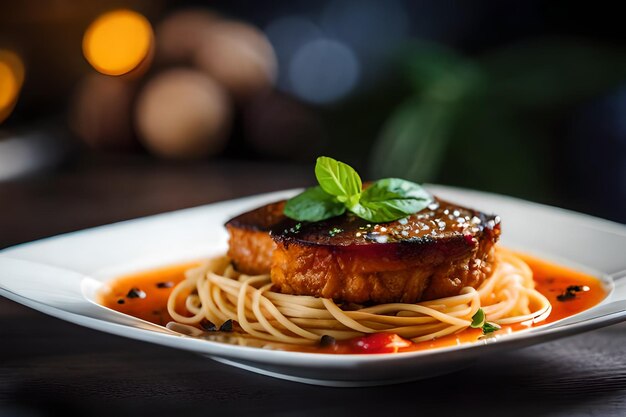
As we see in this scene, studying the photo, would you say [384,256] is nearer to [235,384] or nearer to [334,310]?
[334,310]

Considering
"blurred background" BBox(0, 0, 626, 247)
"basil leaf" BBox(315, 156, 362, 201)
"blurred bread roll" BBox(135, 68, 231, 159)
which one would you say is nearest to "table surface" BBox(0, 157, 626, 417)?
"basil leaf" BBox(315, 156, 362, 201)

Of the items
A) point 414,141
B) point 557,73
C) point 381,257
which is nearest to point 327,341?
point 381,257

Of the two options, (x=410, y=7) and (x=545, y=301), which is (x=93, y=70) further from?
(x=545, y=301)

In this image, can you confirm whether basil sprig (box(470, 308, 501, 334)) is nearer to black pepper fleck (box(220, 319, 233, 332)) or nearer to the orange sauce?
black pepper fleck (box(220, 319, 233, 332))

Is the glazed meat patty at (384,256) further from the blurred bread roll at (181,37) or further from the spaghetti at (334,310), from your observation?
A: the blurred bread roll at (181,37)

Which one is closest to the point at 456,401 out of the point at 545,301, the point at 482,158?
the point at 545,301

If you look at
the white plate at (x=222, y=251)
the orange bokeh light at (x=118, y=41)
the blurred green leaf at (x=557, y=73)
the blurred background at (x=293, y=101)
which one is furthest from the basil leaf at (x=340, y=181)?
the orange bokeh light at (x=118, y=41)

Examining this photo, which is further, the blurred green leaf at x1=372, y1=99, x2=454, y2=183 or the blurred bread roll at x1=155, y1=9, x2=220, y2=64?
the blurred bread roll at x1=155, y1=9, x2=220, y2=64
